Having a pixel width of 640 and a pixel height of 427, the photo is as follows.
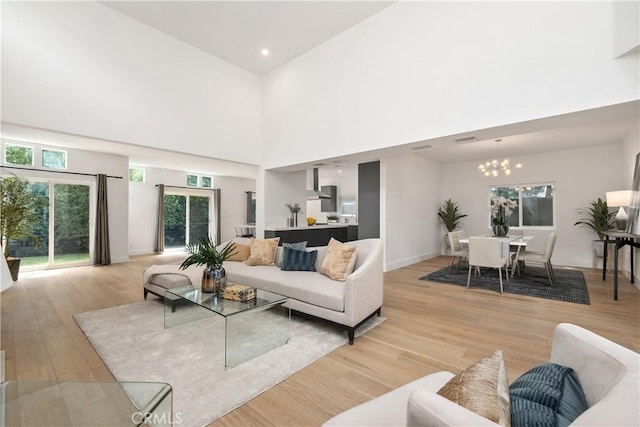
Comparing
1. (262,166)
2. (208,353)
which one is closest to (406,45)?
(262,166)

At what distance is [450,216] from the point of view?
25.5 ft

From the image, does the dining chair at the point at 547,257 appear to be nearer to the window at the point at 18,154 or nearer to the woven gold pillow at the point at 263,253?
the woven gold pillow at the point at 263,253

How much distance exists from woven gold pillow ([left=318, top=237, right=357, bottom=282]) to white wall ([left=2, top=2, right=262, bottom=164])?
11.2 ft

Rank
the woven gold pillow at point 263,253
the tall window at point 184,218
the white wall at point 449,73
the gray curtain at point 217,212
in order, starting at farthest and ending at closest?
the gray curtain at point 217,212, the tall window at point 184,218, the woven gold pillow at point 263,253, the white wall at point 449,73

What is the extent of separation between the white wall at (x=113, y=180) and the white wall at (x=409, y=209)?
677 cm

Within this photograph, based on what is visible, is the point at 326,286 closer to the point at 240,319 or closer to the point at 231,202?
the point at 240,319

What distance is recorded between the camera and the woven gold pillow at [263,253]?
404 cm

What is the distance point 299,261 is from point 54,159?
676 centimetres

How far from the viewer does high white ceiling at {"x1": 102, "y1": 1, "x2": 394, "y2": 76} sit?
13.3ft

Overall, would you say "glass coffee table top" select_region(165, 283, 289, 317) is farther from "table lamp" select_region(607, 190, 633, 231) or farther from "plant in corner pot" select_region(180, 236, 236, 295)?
"table lamp" select_region(607, 190, 633, 231)

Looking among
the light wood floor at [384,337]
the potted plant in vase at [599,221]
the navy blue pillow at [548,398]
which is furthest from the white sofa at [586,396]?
the potted plant in vase at [599,221]

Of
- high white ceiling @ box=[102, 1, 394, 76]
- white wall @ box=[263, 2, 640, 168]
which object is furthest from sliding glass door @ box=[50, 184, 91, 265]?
white wall @ box=[263, 2, 640, 168]

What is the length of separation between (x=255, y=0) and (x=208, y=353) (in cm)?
454

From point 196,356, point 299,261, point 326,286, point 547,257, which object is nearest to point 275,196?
point 299,261
